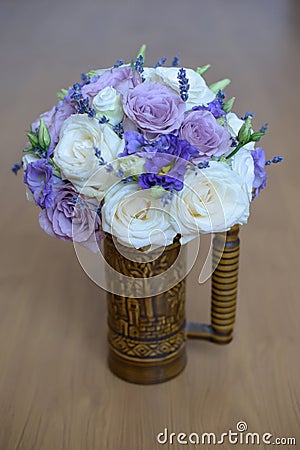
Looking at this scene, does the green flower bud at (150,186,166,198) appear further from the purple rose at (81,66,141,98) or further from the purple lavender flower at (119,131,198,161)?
the purple rose at (81,66,141,98)

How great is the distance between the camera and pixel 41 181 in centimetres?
122

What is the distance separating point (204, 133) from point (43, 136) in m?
0.27

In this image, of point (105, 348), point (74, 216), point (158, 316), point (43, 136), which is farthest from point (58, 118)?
point (105, 348)

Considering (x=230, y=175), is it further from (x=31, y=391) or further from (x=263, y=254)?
(x=263, y=254)

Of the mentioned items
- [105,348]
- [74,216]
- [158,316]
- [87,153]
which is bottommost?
[105,348]

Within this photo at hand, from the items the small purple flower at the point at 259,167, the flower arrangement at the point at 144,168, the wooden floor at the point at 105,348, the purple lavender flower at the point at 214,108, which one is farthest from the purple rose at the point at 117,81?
the wooden floor at the point at 105,348

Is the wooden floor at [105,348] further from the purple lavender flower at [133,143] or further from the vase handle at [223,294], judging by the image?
the purple lavender flower at [133,143]

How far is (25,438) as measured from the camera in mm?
1253

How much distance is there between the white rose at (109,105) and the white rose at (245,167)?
20 cm

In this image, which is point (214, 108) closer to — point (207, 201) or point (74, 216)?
point (207, 201)

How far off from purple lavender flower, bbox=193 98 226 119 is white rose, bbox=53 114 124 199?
0.47 feet

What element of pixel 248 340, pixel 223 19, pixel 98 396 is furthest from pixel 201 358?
pixel 223 19

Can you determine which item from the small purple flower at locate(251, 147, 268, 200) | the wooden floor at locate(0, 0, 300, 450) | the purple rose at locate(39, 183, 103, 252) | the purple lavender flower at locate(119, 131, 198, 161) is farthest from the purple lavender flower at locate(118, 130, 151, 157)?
the wooden floor at locate(0, 0, 300, 450)

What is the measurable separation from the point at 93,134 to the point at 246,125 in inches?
9.7
